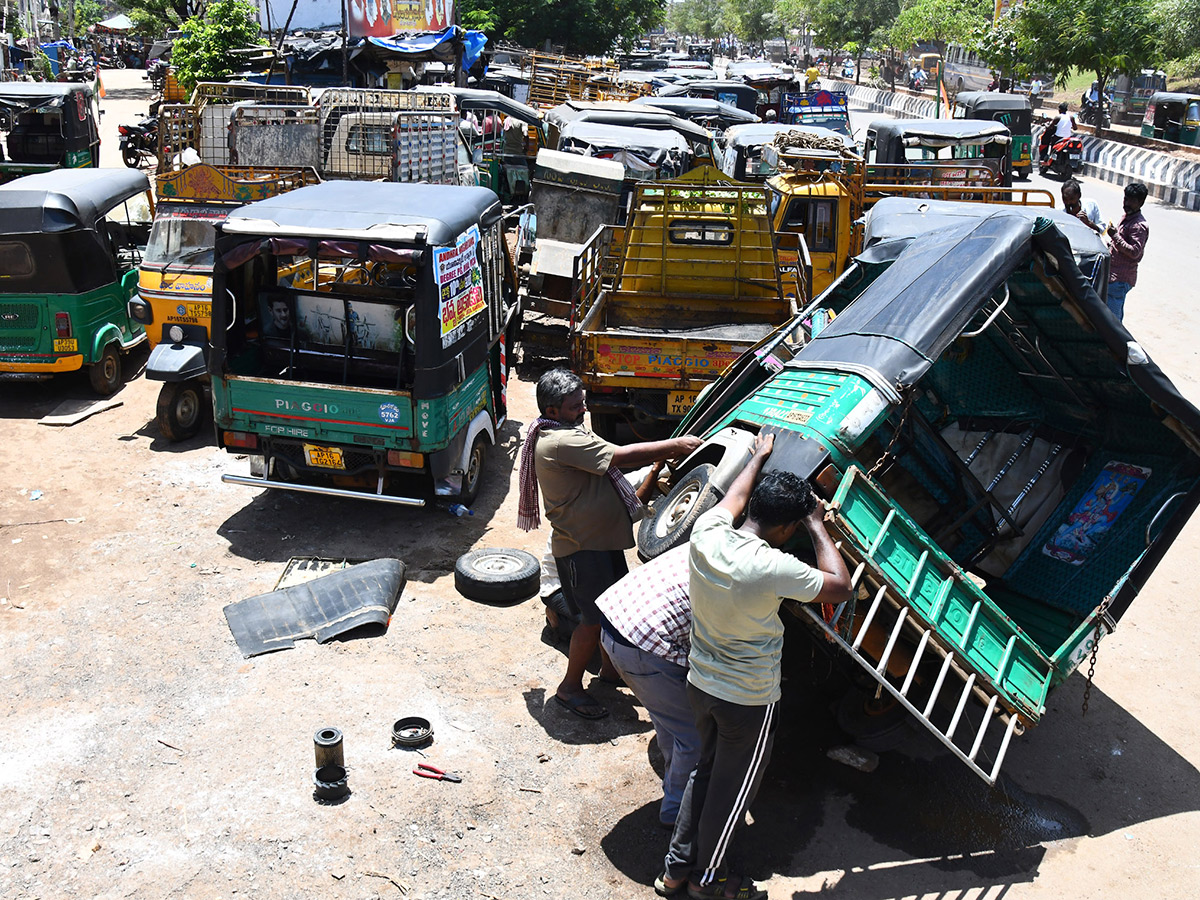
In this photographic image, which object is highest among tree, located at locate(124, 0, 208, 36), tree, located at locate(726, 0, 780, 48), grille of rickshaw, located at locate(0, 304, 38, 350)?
tree, located at locate(726, 0, 780, 48)

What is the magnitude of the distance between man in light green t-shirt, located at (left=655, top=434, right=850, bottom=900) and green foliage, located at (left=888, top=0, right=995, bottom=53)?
159 ft

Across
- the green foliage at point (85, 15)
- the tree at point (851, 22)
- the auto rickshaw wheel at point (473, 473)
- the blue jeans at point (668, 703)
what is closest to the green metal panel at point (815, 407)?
the blue jeans at point (668, 703)

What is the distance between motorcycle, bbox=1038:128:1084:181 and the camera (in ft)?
85.9

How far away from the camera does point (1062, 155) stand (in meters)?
26.2

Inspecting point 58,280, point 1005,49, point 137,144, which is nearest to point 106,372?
point 58,280

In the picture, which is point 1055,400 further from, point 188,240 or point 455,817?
point 188,240

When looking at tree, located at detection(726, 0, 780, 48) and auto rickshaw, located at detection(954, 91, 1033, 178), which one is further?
tree, located at detection(726, 0, 780, 48)

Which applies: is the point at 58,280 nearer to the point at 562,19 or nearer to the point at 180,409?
the point at 180,409

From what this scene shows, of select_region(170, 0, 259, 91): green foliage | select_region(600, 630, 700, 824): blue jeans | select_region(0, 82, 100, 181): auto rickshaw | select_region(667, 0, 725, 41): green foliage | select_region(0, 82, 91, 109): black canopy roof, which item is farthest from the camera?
select_region(667, 0, 725, 41): green foliage

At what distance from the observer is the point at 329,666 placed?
591 centimetres

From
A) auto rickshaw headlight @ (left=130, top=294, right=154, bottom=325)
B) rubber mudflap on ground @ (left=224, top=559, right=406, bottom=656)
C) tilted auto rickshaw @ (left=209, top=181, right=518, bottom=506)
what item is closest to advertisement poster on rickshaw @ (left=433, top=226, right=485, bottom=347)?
tilted auto rickshaw @ (left=209, top=181, right=518, bottom=506)

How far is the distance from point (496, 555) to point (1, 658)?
9.78 ft

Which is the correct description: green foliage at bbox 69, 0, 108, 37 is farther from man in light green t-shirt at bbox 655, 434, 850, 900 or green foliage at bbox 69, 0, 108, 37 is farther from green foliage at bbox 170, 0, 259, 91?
man in light green t-shirt at bbox 655, 434, 850, 900

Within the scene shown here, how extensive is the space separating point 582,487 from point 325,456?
3000mm
